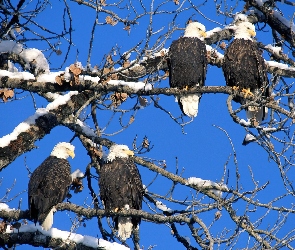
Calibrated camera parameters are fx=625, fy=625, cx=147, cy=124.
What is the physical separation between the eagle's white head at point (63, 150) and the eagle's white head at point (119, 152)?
56cm

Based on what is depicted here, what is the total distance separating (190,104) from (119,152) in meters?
1.11

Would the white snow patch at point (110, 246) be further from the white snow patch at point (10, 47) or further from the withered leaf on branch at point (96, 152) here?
the white snow patch at point (10, 47)

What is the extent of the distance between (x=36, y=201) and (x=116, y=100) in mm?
1179

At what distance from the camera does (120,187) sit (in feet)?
20.2

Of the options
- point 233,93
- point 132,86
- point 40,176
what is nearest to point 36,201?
point 40,176

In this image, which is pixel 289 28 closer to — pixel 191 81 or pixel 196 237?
pixel 191 81

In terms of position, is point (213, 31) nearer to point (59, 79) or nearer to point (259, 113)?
point (259, 113)

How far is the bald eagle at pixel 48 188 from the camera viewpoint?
560cm

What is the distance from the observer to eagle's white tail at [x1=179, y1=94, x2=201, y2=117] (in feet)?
22.6

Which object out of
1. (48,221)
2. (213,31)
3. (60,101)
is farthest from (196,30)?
(48,221)

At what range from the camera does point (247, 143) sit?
20.0 feet

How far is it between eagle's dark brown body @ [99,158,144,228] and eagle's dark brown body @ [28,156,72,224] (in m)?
0.37

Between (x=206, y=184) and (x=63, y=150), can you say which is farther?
(x=63, y=150)

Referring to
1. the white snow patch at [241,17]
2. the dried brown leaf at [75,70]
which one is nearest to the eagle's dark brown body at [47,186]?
the dried brown leaf at [75,70]
